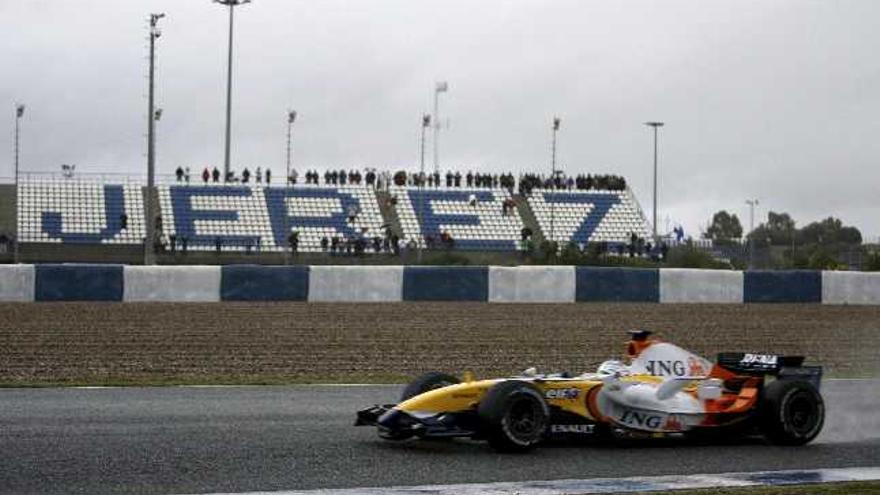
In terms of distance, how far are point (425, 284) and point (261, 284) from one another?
337 centimetres

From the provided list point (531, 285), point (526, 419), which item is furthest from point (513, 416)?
point (531, 285)

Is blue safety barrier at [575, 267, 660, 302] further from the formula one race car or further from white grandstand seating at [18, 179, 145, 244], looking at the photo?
white grandstand seating at [18, 179, 145, 244]

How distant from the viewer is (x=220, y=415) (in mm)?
11469

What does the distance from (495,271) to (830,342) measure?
9626 millimetres

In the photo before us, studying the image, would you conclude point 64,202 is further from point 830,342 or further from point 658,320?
point 830,342

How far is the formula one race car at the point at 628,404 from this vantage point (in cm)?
959

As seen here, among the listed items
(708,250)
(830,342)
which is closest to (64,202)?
(708,250)

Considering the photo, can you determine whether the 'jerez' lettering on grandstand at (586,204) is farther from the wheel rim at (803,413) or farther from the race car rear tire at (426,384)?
the race car rear tire at (426,384)

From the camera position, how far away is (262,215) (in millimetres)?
54406

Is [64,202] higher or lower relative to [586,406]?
higher

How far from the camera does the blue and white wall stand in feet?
92.4

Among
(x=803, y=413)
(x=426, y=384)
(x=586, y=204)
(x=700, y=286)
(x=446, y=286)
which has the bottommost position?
(x=803, y=413)

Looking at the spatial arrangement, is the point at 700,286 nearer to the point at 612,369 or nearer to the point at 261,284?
the point at 261,284

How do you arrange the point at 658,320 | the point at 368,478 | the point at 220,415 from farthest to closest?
the point at 658,320
the point at 220,415
the point at 368,478
